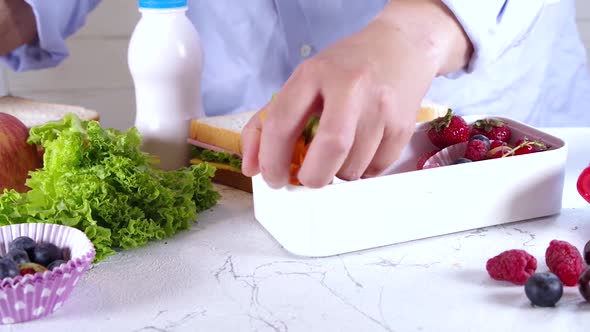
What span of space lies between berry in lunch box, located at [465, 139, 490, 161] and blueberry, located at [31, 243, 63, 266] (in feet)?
1.47

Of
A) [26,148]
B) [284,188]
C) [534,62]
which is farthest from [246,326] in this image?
[534,62]

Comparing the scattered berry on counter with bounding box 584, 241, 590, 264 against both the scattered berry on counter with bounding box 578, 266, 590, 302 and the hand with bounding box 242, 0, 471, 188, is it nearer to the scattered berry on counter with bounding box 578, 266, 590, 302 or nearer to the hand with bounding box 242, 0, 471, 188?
the scattered berry on counter with bounding box 578, 266, 590, 302

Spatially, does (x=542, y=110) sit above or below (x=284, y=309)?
below

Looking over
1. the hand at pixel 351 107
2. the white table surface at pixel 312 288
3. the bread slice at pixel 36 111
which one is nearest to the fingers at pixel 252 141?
the hand at pixel 351 107

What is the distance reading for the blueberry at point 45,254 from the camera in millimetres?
712

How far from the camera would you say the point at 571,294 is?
71cm

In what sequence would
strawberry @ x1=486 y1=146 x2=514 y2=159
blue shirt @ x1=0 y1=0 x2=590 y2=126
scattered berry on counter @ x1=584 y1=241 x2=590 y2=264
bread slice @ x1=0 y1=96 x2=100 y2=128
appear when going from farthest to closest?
blue shirt @ x1=0 y1=0 x2=590 y2=126, bread slice @ x1=0 y1=96 x2=100 y2=128, strawberry @ x1=486 y1=146 x2=514 y2=159, scattered berry on counter @ x1=584 y1=241 x2=590 y2=264

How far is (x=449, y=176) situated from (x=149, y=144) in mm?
463

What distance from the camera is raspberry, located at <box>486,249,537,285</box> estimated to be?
0.72m

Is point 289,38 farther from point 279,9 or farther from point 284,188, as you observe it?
point 284,188

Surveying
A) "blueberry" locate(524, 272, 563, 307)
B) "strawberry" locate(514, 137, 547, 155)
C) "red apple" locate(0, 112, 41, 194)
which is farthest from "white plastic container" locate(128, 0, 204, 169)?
"blueberry" locate(524, 272, 563, 307)

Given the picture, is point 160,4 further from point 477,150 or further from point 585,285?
point 585,285

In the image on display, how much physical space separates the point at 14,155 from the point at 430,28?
502 millimetres

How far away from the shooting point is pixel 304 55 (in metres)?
1.38
